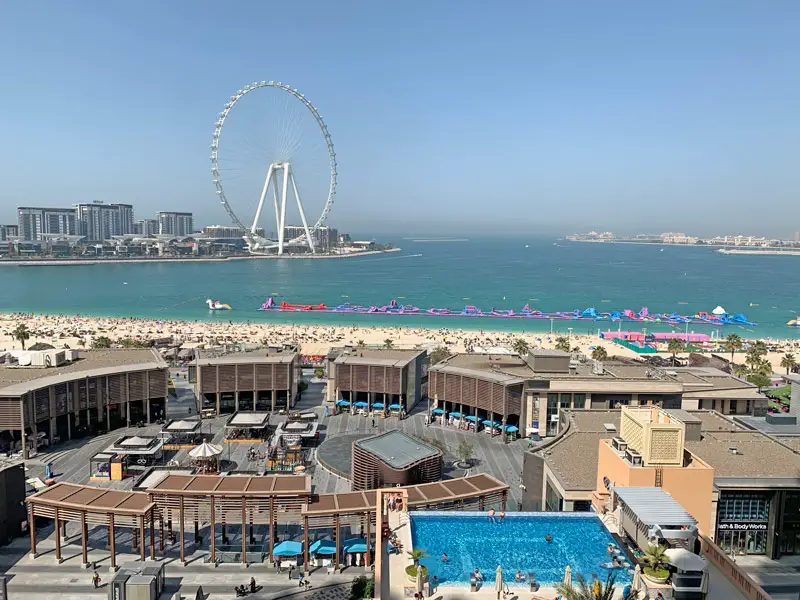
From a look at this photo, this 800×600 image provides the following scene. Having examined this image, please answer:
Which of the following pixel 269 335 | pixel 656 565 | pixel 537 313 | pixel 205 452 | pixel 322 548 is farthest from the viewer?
pixel 537 313

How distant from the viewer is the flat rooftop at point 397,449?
904 inches

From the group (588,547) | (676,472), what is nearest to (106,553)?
(588,547)

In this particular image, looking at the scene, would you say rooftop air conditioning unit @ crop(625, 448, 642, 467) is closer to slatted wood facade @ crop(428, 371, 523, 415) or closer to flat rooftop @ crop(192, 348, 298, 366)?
slatted wood facade @ crop(428, 371, 523, 415)

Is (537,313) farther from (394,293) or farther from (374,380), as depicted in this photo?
(374,380)

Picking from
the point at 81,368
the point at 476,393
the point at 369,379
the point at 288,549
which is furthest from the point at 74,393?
the point at 476,393

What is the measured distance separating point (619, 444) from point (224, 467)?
18.2 metres

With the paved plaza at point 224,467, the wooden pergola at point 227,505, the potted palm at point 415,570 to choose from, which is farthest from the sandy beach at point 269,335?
the potted palm at point 415,570

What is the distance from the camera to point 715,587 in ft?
40.6

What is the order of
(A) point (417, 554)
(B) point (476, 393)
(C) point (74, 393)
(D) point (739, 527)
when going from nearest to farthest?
1. (A) point (417, 554)
2. (D) point (739, 527)
3. (C) point (74, 393)
4. (B) point (476, 393)

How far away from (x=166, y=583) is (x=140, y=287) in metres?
145

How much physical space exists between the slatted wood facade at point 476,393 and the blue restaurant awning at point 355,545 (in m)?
14.6

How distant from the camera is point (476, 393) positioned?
34.9 m

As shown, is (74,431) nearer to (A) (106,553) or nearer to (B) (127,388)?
(B) (127,388)

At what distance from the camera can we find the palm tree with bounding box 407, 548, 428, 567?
41.3 ft
